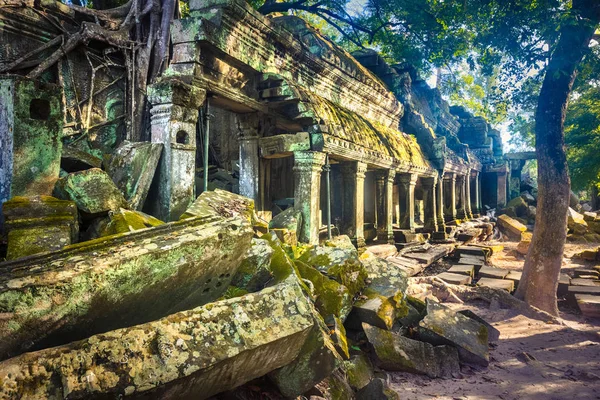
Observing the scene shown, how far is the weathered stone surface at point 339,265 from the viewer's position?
3592 millimetres

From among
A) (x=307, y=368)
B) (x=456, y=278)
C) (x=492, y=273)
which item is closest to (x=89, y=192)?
(x=307, y=368)

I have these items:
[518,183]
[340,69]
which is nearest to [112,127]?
[340,69]

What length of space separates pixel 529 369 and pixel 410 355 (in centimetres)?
136

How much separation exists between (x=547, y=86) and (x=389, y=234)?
168 inches

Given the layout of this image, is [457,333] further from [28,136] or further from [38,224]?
[28,136]

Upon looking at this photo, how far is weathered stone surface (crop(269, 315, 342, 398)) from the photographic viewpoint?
79.7 inches

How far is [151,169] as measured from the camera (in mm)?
3654

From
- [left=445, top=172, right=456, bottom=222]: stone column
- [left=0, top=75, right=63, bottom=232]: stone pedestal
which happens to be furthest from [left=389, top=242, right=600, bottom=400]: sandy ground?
[left=445, top=172, right=456, bottom=222]: stone column

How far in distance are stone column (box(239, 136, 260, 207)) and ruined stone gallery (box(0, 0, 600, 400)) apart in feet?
0.07

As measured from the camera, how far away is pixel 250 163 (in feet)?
18.8

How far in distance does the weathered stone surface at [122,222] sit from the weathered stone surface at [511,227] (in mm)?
13122

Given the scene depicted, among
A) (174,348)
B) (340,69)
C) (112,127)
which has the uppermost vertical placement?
(340,69)

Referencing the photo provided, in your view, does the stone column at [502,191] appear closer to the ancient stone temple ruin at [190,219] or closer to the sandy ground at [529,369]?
the ancient stone temple ruin at [190,219]

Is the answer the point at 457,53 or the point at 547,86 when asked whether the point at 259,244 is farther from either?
the point at 457,53
